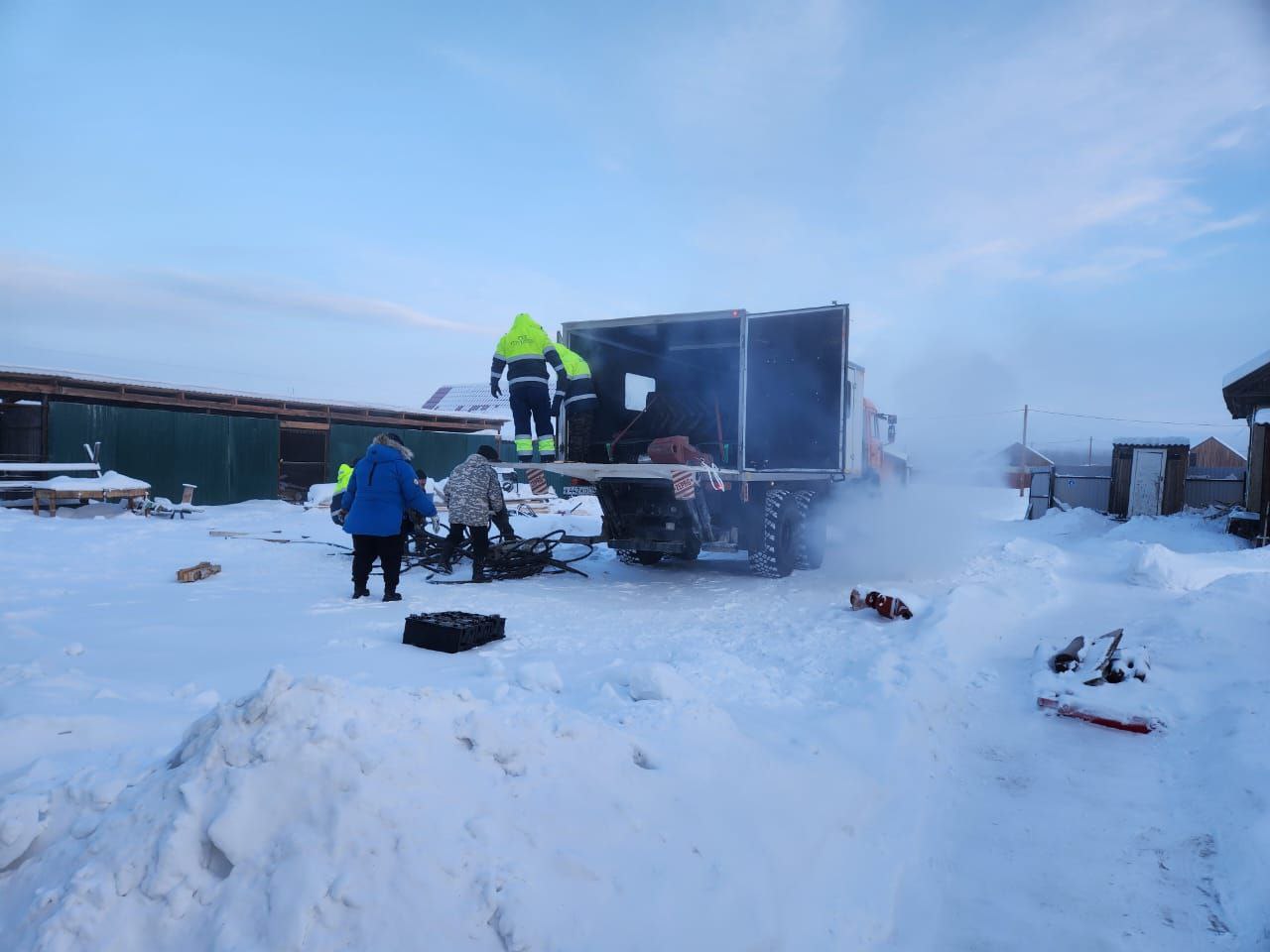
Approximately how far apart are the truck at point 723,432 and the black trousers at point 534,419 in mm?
452

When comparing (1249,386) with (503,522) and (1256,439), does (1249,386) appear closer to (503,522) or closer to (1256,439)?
(1256,439)

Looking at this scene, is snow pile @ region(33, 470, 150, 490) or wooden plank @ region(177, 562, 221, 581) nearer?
wooden plank @ region(177, 562, 221, 581)

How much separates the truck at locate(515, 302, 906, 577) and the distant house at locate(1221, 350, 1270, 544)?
25.8ft

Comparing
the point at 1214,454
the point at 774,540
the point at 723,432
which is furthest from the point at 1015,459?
the point at 774,540

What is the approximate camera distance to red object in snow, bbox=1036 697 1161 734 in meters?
3.79

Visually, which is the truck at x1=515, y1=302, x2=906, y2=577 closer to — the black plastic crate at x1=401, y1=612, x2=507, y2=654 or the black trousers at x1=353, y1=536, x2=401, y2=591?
the black trousers at x1=353, y1=536, x2=401, y2=591

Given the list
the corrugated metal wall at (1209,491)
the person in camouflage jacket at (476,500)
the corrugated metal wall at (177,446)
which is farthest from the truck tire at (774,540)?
the corrugated metal wall at (177,446)

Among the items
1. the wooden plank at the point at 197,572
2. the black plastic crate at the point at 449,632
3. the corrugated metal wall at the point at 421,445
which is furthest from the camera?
the corrugated metal wall at the point at 421,445

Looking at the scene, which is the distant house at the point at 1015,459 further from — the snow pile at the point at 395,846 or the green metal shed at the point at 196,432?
the snow pile at the point at 395,846

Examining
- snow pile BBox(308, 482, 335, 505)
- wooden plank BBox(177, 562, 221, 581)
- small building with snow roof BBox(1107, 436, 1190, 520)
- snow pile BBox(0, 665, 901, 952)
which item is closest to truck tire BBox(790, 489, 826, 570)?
snow pile BBox(0, 665, 901, 952)

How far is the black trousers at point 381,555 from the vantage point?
643 centimetres

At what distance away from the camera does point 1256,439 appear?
1362 centimetres

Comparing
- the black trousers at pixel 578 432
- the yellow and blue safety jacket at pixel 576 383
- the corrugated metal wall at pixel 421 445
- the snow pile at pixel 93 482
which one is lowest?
the snow pile at pixel 93 482

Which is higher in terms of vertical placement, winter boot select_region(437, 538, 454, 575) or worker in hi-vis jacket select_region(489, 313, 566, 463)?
worker in hi-vis jacket select_region(489, 313, 566, 463)
